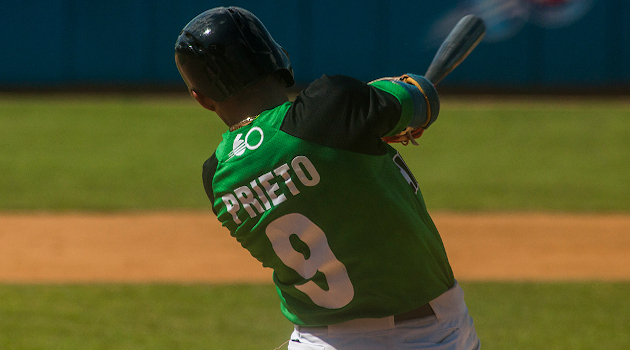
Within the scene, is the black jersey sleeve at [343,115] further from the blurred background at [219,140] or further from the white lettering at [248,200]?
the blurred background at [219,140]

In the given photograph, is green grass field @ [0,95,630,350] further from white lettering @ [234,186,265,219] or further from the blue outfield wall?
white lettering @ [234,186,265,219]

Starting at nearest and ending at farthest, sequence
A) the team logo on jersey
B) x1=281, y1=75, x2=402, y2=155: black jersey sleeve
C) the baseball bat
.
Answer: x1=281, y1=75, x2=402, y2=155: black jersey sleeve
the team logo on jersey
the baseball bat

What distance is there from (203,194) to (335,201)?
8.99 metres

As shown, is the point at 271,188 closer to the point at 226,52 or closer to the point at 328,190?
the point at 328,190

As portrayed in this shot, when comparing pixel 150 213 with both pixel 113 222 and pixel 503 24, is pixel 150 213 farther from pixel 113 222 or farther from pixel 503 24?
pixel 503 24

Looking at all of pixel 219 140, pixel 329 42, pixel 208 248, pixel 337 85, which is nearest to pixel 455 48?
pixel 337 85

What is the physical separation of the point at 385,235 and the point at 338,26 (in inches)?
827

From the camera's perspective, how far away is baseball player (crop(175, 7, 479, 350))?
1.85 meters

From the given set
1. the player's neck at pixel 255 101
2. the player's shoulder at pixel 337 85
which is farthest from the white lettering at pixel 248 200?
the player's shoulder at pixel 337 85

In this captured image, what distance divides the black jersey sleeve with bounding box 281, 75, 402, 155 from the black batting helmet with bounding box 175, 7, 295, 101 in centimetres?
20

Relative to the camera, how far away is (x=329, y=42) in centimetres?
2245

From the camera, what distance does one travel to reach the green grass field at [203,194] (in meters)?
5.05

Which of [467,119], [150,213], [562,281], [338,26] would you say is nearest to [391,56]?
[338,26]

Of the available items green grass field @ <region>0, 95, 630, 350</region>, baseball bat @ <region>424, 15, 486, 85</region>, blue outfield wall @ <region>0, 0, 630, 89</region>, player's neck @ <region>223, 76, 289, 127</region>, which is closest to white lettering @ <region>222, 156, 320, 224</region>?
player's neck @ <region>223, 76, 289, 127</region>
